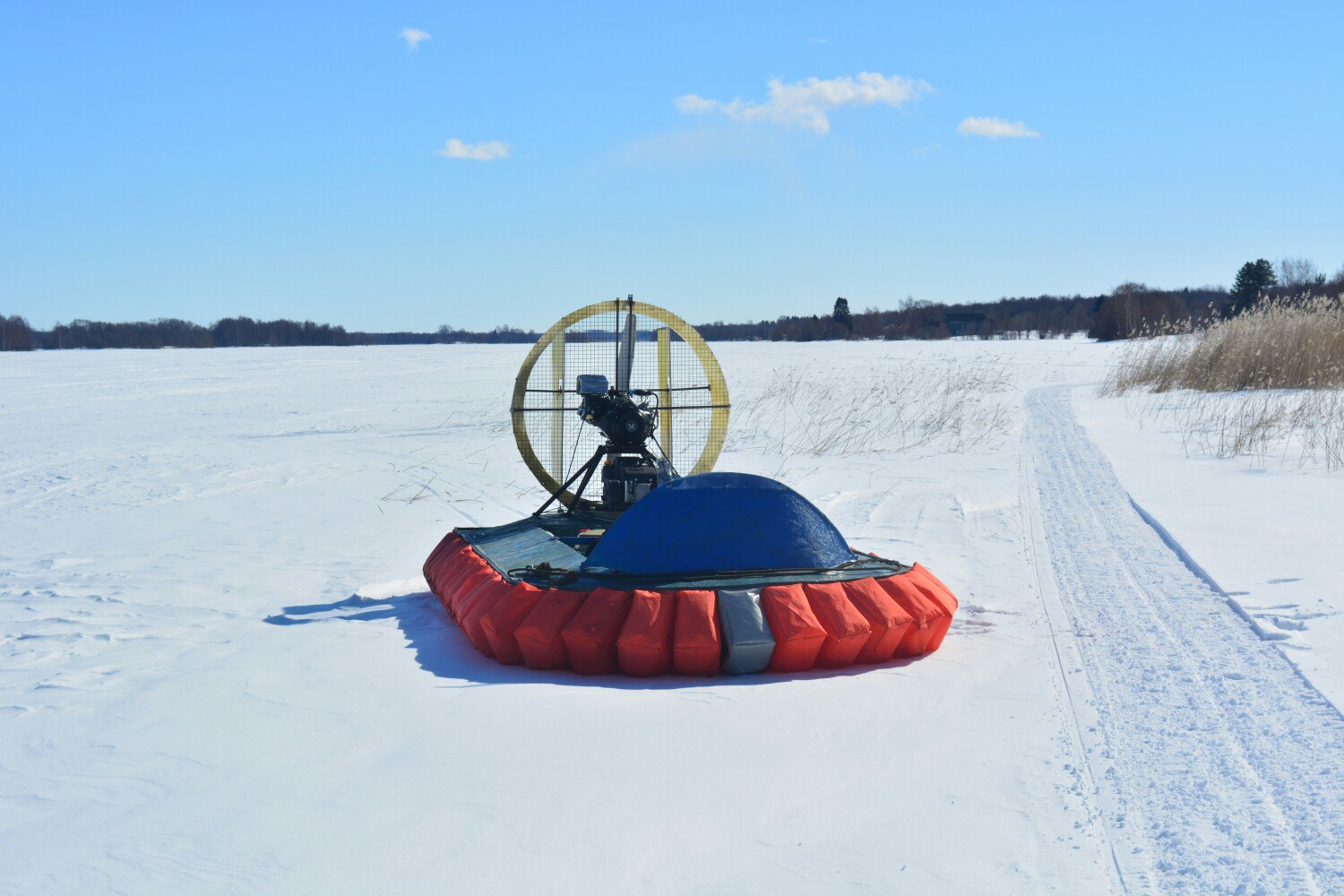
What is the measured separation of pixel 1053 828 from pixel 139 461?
39.2ft

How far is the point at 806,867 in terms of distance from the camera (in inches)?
112

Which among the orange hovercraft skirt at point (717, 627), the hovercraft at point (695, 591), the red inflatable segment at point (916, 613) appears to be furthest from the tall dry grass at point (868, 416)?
the orange hovercraft skirt at point (717, 627)

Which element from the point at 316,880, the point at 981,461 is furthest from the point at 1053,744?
the point at 981,461

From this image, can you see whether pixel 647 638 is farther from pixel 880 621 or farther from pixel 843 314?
pixel 843 314

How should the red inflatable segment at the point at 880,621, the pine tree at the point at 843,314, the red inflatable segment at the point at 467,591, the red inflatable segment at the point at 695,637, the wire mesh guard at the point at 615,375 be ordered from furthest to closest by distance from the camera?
the pine tree at the point at 843,314 < the wire mesh guard at the point at 615,375 < the red inflatable segment at the point at 467,591 < the red inflatable segment at the point at 880,621 < the red inflatable segment at the point at 695,637

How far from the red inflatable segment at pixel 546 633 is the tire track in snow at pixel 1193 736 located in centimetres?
210

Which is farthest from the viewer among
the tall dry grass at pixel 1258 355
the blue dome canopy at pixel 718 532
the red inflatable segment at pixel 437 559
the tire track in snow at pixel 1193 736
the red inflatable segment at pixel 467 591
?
the tall dry grass at pixel 1258 355

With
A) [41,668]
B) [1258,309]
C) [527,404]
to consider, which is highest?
[1258,309]

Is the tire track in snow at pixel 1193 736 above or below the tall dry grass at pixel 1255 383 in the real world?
below

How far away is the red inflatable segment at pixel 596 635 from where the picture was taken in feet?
15.0

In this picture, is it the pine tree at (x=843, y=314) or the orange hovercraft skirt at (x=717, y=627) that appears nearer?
the orange hovercraft skirt at (x=717, y=627)

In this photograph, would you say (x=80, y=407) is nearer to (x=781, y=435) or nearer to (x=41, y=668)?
(x=781, y=435)

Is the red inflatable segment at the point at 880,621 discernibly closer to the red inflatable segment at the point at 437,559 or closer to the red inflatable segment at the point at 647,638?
the red inflatable segment at the point at 647,638

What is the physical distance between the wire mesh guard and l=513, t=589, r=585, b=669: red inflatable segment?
8.11 ft
